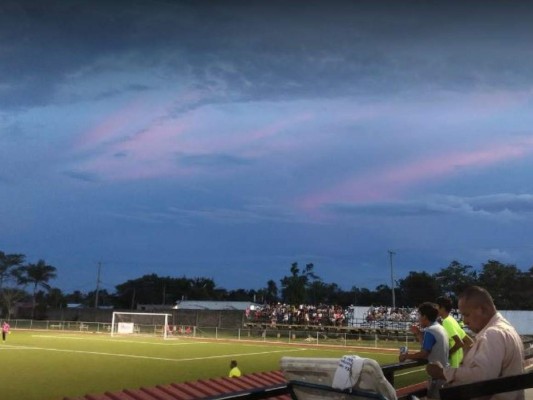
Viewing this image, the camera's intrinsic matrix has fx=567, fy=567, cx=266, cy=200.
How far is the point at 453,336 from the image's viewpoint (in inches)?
262

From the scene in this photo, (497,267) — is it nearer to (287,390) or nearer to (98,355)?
(98,355)

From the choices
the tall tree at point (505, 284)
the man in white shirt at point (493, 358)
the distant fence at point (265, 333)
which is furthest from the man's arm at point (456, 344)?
the tall tree at point (505, 284)

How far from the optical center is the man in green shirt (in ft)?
21.5

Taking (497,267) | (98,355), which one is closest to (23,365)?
(98,355)

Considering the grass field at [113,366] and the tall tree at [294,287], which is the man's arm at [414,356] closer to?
the grass field at [113,366]

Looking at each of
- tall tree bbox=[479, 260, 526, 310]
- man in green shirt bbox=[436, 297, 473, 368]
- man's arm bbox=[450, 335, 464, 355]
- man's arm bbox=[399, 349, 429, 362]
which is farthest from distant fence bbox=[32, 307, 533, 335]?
man's arm bbox=[399, 349, 429, 362]

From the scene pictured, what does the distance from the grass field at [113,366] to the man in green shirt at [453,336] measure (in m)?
9.62

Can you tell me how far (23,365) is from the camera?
2450 centimetres

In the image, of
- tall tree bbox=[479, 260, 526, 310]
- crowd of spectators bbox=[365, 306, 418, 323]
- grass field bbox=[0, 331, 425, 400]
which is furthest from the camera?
tall tree bbox=[479, 260, 526, 310]

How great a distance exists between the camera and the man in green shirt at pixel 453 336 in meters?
6.57

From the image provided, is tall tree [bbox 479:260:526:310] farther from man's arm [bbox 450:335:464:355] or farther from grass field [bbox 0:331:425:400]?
man's arm [bbox 450:335:464:355]

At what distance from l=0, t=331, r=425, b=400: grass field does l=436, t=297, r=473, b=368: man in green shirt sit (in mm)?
9623

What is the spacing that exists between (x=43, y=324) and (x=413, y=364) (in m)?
60.5

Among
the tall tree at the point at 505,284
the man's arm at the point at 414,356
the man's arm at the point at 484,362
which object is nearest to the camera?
the man's arm at the point at 484,362
